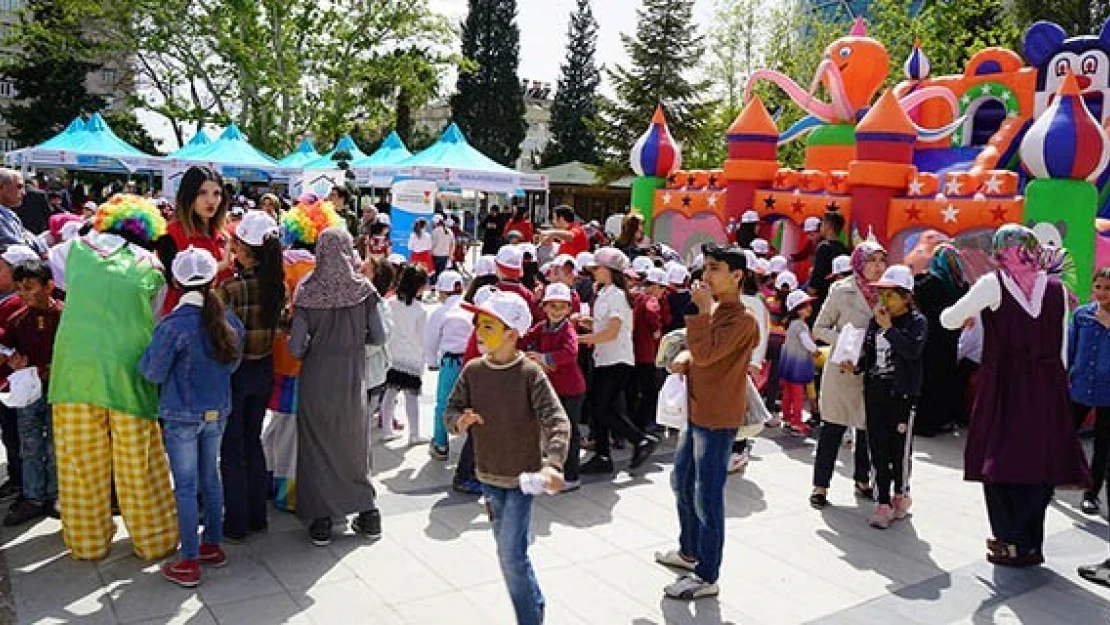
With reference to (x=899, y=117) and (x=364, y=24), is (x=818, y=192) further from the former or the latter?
(x=364, y=24)

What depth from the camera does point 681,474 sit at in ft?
14.9

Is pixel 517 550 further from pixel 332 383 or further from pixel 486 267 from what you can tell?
pixel 486 267

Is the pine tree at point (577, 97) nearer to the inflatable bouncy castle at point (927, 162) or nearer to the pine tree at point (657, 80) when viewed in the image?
the pine tree at point (657, 80)

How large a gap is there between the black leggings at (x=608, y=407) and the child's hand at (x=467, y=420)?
2.98 m

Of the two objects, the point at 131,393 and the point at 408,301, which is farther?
the point at 408,301

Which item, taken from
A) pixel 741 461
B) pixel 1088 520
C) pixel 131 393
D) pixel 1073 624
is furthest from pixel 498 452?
pixel 1088 520

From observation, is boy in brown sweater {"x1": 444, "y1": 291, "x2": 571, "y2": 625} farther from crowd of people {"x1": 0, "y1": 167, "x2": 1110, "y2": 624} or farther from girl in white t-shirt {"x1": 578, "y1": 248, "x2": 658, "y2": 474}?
girl in white t-shirt {"x1": 578, "y1": 248, "x2": 658, "y2": 474}

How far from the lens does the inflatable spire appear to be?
13893 millimetres

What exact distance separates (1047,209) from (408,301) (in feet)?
20.2

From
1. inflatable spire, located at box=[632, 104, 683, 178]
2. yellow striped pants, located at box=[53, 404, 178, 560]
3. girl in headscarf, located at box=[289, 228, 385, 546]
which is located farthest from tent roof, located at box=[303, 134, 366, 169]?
yellow striped pants, located at box=[53, 404, 178, 560]

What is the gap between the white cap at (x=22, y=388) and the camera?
4.67 metres

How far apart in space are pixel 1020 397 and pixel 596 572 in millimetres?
2564

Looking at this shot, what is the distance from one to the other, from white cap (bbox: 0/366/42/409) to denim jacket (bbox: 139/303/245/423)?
0.93m

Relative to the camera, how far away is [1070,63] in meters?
11.0
